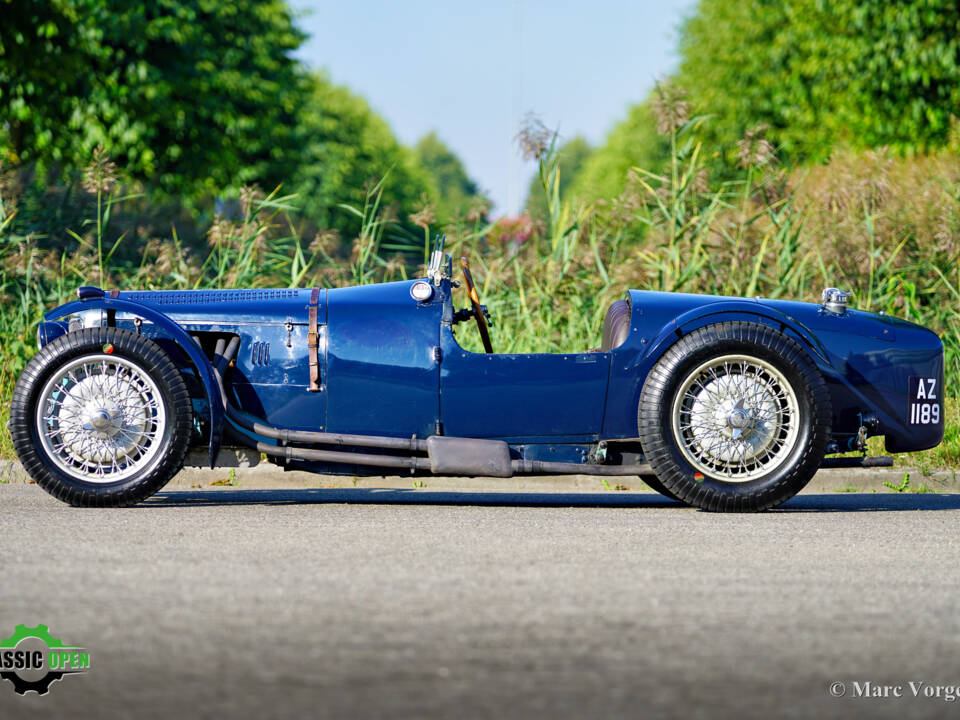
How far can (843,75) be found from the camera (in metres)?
22.9

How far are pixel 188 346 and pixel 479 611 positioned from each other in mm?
2924

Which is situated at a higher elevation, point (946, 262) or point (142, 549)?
point (946, 262)

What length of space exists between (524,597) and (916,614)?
1.25 m

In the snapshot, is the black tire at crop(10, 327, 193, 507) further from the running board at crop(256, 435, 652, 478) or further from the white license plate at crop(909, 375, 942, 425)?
the white license plate at crop(909, 375, 942, 425)

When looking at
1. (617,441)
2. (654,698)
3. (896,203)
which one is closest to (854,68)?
(896,203)

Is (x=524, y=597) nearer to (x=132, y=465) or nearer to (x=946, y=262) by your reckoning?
A: (x=132, y=465)

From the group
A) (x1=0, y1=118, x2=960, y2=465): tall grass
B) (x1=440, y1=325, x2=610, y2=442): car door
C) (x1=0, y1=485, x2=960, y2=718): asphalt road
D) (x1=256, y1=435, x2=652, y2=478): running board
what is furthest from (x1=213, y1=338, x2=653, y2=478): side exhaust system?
(x1=0, y1=118, x2=960, y2=465): tall grass

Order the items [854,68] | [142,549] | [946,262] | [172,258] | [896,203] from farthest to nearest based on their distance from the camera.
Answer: [854,68] → [896,203] → [946,262] → [172,258] → [142,549]

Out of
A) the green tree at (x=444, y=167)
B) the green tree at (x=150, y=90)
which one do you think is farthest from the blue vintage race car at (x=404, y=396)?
the green tree at (x=444, y=167)

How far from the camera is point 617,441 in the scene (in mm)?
6668

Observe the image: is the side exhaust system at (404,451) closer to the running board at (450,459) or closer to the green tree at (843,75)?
the running board at (450,459)

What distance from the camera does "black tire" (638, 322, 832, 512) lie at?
647 centimetres

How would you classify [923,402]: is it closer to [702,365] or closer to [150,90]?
[702,365]

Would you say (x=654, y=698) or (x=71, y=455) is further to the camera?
(x=71, y=455)
